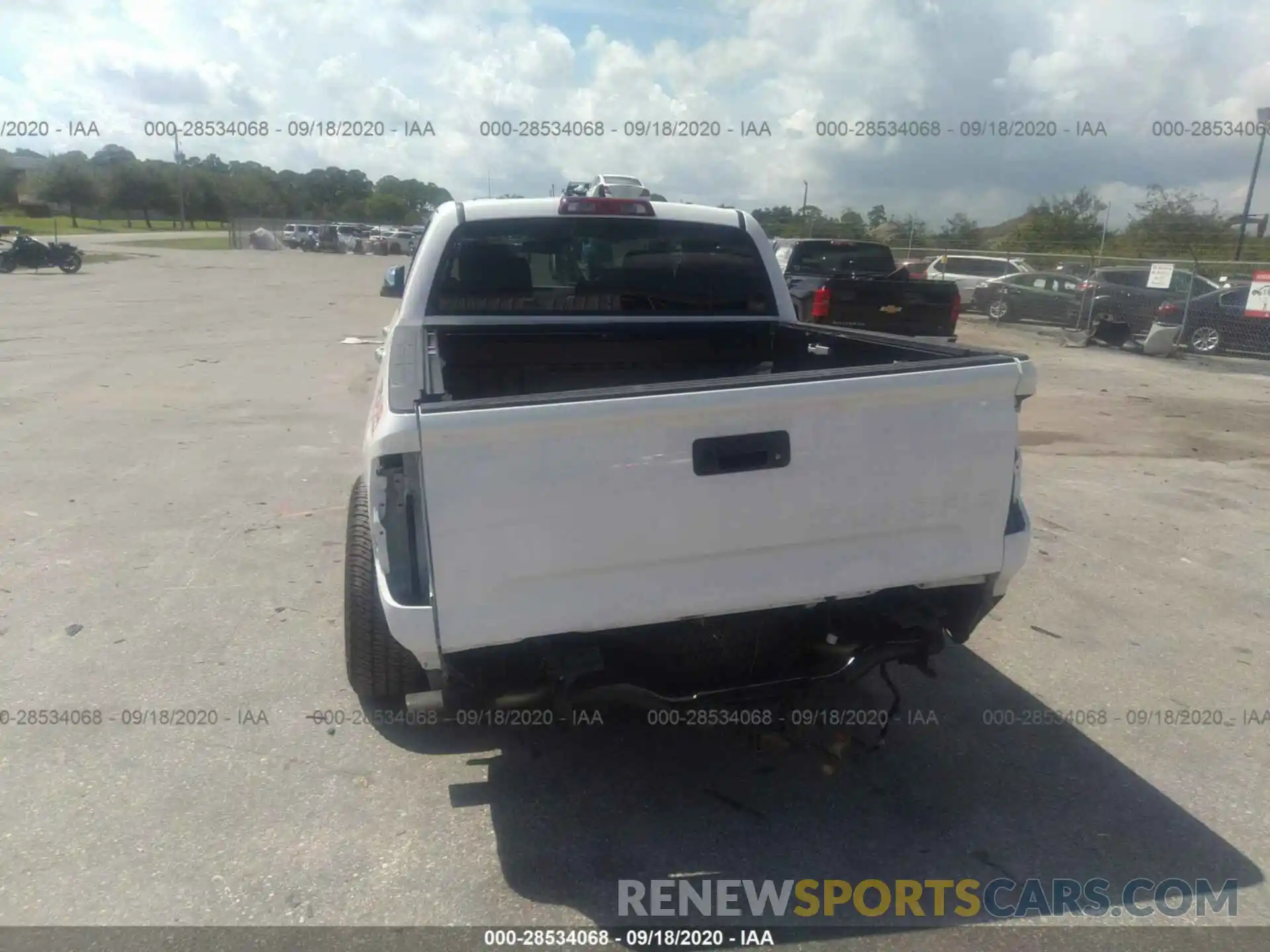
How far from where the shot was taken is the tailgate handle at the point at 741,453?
2.75 meters

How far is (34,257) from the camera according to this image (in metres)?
30.8

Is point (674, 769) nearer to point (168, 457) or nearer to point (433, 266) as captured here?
point (433, 266)

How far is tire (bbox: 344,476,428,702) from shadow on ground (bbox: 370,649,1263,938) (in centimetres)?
29

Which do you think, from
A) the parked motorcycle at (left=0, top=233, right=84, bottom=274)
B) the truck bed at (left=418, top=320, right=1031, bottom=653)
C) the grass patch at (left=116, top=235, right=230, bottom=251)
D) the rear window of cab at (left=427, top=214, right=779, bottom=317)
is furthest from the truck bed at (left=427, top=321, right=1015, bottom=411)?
the grass patch at (left=116, top=235, right=230, bottom=251)

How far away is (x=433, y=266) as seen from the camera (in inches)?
183

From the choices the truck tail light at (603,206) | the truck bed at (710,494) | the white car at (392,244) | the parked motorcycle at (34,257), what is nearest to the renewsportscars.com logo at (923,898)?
the truck bed at (710,494)

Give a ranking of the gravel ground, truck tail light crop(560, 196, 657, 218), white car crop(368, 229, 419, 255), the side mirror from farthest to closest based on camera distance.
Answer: white car crop(368, 229, 419, 255) < the side mirror < truck tail light crop(560, 196, 657, 218) < the gravel ground

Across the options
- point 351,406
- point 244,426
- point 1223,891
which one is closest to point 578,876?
point 1223,891

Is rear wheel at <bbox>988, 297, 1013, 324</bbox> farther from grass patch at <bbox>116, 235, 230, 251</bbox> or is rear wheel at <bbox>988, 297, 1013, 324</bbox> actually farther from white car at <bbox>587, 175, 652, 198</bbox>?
grass patch at <bbox>116, 235, 230, 251</bbox>

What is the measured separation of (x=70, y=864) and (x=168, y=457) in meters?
5.39

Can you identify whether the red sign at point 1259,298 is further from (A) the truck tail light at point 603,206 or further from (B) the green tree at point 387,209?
(B) the green tree at point 387,209

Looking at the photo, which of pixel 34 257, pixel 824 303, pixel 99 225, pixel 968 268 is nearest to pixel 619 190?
pixel 824 303

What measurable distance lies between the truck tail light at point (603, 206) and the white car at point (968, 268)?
786 inches

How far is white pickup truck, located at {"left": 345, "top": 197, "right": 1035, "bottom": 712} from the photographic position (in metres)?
2.64
